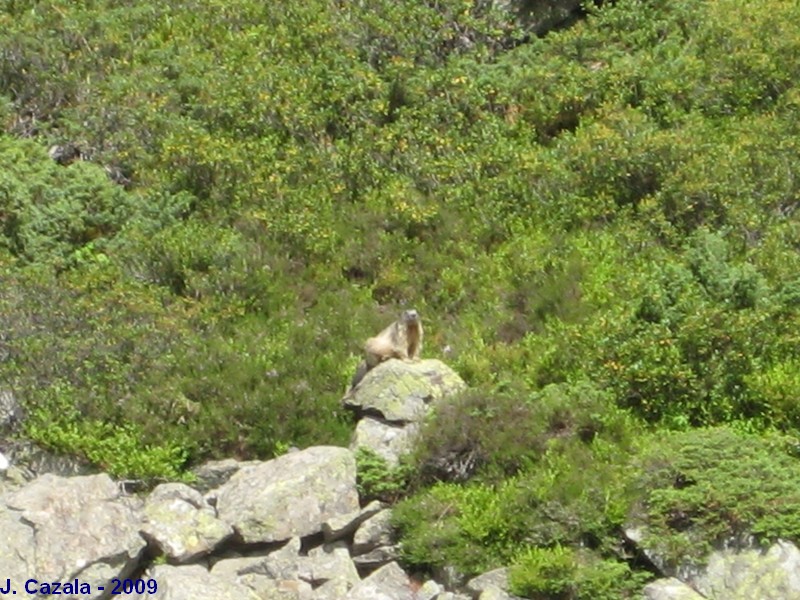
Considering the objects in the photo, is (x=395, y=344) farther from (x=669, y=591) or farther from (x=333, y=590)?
(x=669, y=591)

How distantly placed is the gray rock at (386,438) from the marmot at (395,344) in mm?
729

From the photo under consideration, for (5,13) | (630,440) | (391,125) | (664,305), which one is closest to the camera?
(630,440)

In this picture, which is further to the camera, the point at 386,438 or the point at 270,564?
the point at 386,438

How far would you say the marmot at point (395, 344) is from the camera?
13.0 metres

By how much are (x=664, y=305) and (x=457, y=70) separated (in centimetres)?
605

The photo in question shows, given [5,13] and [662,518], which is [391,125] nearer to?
[5,13]

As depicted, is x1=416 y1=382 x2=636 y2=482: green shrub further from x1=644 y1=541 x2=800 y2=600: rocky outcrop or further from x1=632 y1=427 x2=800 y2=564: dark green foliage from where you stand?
x1=644 y1=541 x2=800 y2=600: rocky outcrop

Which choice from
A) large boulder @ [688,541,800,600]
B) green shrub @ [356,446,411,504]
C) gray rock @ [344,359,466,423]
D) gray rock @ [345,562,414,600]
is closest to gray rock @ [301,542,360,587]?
gray rock @ [345,562,414,600]

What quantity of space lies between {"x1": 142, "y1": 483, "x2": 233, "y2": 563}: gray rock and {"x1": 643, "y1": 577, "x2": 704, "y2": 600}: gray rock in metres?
3.22

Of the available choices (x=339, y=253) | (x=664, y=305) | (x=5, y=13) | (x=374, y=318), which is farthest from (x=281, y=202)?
(x=5, y=13)

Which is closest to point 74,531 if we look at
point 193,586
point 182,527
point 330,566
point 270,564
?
point 182,527

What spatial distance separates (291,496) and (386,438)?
1.16 metres

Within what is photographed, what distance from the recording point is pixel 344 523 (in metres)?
11.2

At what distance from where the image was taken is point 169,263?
48.5 ft
